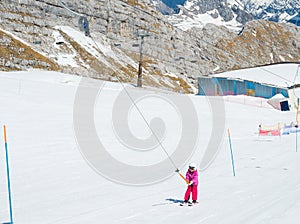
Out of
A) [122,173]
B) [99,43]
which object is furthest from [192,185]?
[99,43]

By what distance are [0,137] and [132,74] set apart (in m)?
89.2

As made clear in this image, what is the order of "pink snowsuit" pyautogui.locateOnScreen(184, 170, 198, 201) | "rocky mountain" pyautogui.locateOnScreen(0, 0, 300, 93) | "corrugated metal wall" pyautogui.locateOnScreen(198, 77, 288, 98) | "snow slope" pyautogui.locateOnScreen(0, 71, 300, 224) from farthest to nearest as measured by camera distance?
"rocky mountain" pyautogui.locateOnScreen(0, 0, 300, 93), "corrugated metal wall" pyautogui.locateOnScreen(198, 77, 288, 98), "pink snowsuit" pyautogui.locateOnScreen(184, 170, 198, 201), "snow slope" pyautogui.locateOnScreen(0, 71, 300, 224)

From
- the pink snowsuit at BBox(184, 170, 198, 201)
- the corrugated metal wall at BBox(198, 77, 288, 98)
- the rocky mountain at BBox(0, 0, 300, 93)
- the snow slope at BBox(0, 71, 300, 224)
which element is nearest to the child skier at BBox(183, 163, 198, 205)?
the pink snowsuit at BBox(184, 170, 198, 201)

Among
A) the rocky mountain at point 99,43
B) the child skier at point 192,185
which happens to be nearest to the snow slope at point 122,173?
the child skier at point 192,185

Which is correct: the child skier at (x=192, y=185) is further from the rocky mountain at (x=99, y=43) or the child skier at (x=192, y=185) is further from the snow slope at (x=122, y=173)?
the rocky mountain at (x=99, y=43)

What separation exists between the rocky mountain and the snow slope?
50.6 m

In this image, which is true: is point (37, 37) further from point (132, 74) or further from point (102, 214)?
point (102, 214)

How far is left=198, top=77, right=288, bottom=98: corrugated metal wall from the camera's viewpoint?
6175 cm

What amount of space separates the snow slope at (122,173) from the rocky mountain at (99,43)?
50.6m

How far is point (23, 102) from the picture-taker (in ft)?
87.6

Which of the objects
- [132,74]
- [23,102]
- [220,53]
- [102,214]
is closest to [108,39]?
[132,74]

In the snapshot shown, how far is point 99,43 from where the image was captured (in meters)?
122

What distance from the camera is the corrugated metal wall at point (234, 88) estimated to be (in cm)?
6175

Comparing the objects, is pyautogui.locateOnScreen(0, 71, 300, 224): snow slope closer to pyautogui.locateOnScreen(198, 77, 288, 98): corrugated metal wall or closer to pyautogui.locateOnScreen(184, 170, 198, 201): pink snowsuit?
pyautogui.locateOnScreen(184, 170, 198, 201): pink snowsuit
